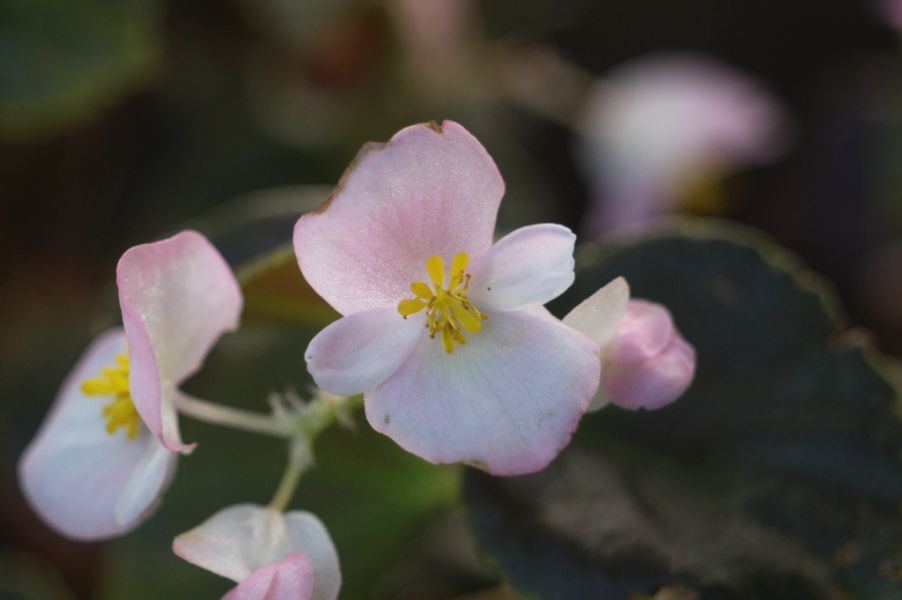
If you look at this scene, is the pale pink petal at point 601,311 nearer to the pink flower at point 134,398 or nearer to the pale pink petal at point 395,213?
the pale pink petal at point 395,213

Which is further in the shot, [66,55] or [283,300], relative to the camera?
[66,55]

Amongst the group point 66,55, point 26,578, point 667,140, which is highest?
point 66,55

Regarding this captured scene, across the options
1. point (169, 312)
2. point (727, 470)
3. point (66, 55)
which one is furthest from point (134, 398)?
point (66, 55)

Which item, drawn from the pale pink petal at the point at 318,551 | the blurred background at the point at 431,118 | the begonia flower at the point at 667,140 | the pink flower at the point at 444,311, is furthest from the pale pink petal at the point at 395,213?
→ the begonia flower at the point at 667,140

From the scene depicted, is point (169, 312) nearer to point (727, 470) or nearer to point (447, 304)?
point (447, 304)

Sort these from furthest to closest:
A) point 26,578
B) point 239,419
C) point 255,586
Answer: point 26,578 < point 239,419 < point 255,586

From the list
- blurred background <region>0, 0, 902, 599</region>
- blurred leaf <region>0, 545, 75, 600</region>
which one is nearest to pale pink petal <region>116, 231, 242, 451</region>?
blurred leaf <region>0, 545, 75, 600</region>

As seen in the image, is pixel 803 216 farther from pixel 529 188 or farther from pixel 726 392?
pixel 726 392

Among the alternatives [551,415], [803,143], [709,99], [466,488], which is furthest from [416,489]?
[803,143]
